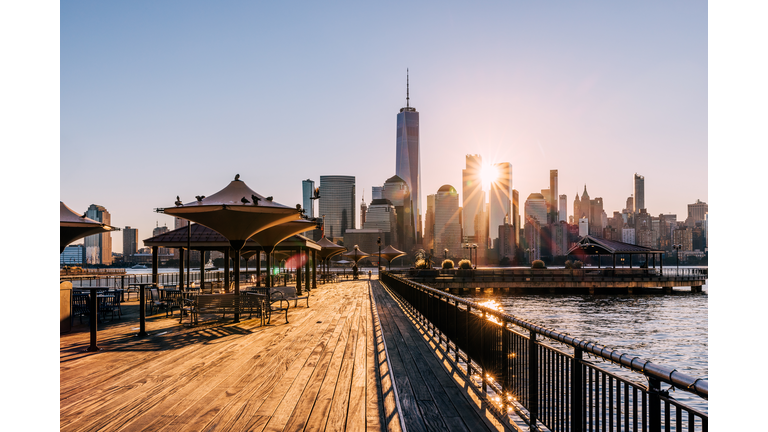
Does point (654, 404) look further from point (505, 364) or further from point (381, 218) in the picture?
point (381, 218)

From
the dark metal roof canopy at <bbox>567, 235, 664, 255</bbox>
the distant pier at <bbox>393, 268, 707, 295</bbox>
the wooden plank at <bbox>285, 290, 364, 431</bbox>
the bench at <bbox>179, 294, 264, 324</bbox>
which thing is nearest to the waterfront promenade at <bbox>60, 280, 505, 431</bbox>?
the wooden plank at <bbox>285, 290, 364, 431</bbox>

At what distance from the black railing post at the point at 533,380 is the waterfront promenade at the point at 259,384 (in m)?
0.42

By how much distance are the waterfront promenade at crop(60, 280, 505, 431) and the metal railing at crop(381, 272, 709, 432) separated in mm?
406

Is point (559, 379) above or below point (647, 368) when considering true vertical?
below

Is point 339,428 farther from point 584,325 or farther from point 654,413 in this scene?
point 584,325

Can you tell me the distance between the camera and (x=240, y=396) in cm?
504

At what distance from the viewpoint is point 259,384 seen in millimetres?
5547

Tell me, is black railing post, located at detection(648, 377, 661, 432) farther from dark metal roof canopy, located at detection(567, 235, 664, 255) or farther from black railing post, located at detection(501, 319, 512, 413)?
dark metal roof canopy, located at detection(567, 235, 664, 255)

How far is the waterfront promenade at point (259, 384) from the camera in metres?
4.29

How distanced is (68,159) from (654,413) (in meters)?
7.91

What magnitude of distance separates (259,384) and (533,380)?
3.26m

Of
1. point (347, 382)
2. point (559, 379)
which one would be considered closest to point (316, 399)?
point (347, 382)

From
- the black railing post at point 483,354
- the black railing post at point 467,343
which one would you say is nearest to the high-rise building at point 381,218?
the black railing post at point 467,343

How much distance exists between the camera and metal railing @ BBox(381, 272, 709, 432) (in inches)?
87.4
